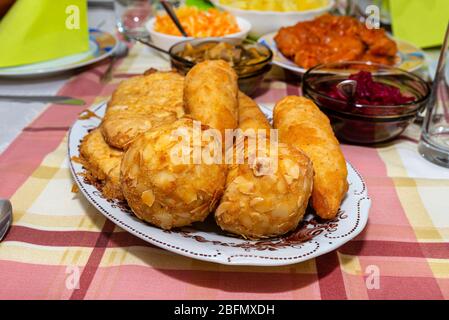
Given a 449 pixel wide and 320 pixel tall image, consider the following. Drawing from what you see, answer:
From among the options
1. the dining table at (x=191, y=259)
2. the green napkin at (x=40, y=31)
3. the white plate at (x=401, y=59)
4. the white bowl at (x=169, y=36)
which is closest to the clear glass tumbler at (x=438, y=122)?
the dining table at (x=191, y=259)

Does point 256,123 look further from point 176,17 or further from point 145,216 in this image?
point 176,17

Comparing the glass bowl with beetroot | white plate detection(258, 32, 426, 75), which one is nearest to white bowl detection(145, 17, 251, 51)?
white plate detection(258, 32, 426, 75)

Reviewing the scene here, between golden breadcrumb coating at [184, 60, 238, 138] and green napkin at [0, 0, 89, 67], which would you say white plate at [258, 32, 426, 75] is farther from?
green napkin at [0, 0, 89, 67]

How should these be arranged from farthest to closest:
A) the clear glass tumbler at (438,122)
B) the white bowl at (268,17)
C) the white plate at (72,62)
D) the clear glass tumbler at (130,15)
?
the clear glass tumbler at (130,15) → the white bowl at (268,17) → the white plate at (72,62) → the clear glass tumbler at (438,122)

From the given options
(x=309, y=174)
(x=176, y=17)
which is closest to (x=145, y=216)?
(x=309, y=174)

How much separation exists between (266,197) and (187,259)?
0.87 feet

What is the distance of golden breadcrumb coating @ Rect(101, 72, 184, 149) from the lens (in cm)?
131

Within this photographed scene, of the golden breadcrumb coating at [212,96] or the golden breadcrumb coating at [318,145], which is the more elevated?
the golden breadcrumb coating at [212,96]

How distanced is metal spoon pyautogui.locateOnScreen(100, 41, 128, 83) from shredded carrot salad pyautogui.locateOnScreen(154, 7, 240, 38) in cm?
23

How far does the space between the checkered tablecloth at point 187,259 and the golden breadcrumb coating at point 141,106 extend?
0.24m

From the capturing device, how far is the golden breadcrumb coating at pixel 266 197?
1.06 meters

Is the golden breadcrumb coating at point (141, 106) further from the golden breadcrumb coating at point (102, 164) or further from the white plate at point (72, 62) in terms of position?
the white plate at point (72, 62)

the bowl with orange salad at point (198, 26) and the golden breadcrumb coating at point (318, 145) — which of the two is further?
the bowl with orange salad at point (198, 26)

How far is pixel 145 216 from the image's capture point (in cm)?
111
